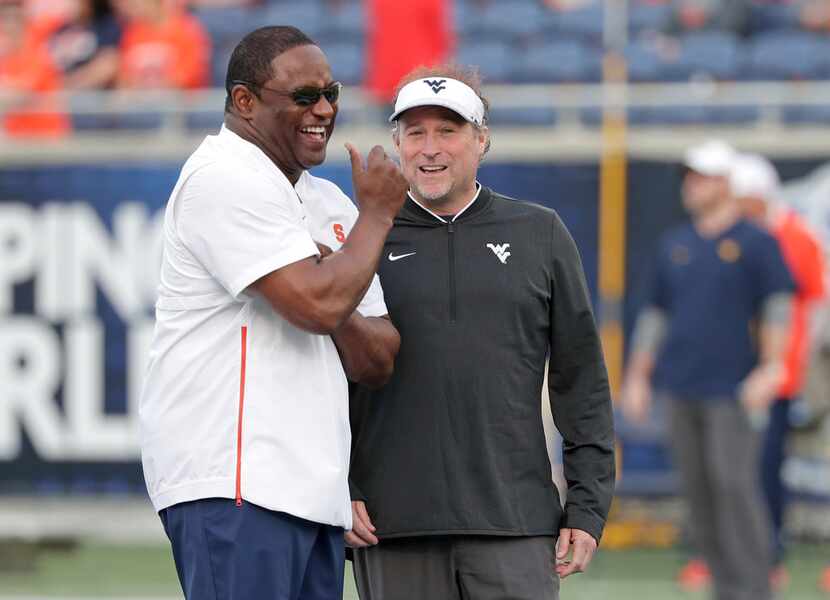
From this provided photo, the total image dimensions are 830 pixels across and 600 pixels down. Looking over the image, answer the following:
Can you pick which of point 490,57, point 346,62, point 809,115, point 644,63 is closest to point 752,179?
point 809,115

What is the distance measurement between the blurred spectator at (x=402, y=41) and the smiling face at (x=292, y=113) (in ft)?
19.3

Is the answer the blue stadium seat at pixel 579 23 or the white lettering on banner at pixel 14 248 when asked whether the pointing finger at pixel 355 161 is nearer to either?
the white lettering on banner at pixel 14 248

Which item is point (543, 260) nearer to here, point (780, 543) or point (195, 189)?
point (195, 189)

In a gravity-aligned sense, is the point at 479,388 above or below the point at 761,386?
above

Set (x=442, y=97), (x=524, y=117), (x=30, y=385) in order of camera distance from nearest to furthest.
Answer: (x=442, y=97) → (x=30, y=385) → (x=524, y=117)

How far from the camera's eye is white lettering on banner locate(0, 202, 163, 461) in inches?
369

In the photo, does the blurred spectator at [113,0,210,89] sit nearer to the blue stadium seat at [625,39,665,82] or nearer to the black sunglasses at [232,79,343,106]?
the blue stadium seat at [625,39,665,82]

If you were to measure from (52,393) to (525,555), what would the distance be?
5915 millimetres

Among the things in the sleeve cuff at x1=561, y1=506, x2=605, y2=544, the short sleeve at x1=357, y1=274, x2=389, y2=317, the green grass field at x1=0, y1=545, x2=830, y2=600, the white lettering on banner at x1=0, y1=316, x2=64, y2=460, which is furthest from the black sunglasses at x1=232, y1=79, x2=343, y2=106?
the white lettering on banner at x1=0, y1=316, x2=64, y2=460

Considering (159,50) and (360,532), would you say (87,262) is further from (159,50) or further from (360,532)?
(360,532)

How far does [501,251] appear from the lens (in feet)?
13.1

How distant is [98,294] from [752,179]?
369 cm

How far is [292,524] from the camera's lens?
11.6 ft

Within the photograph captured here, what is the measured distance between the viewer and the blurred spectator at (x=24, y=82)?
31.8ft
